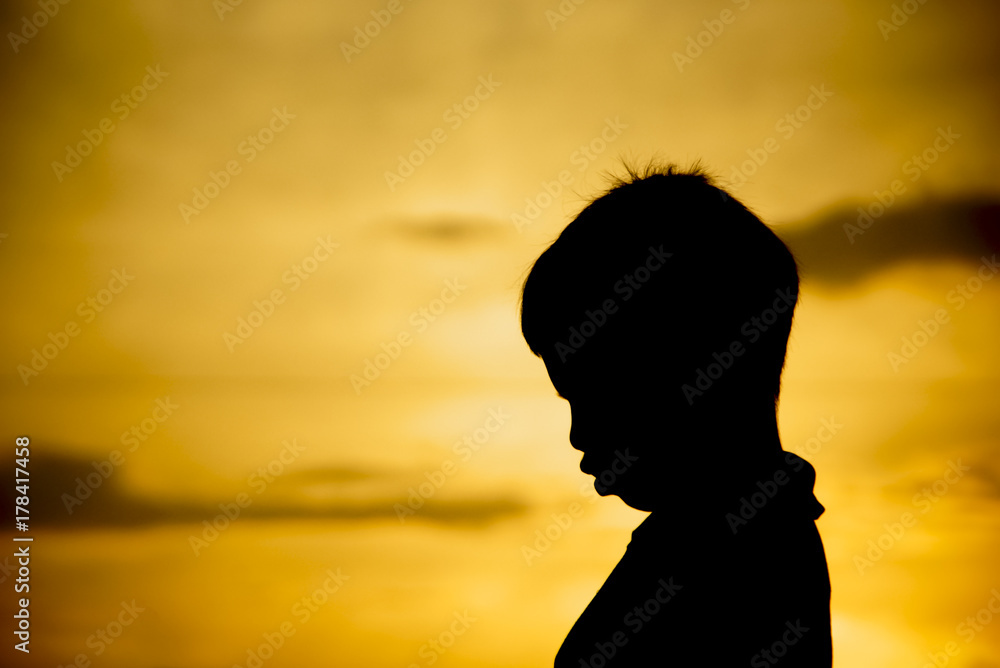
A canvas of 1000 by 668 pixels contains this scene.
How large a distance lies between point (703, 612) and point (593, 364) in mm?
385

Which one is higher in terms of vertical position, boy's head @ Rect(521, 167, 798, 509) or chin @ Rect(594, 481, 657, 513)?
boy's head @ Rect(521, 167, 798, 509)

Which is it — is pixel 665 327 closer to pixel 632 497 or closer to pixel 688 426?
pixel 688 426

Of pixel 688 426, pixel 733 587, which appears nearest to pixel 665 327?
pixel 688 426

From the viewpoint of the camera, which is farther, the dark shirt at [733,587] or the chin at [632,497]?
the chin at [632,497]

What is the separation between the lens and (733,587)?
0.97 meters

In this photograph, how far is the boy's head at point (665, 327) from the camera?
1.06 meters

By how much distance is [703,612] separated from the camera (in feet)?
3.16

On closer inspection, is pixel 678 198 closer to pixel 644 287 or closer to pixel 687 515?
pixel 644 287

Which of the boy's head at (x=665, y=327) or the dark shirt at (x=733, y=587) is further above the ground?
the boy's head at (x=665, y=327)

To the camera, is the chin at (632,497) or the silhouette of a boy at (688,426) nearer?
the silhouette of a boy at (688,426)

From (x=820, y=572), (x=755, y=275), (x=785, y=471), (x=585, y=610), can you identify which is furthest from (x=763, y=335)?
(x=585, y=610)

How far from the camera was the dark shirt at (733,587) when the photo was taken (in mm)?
953

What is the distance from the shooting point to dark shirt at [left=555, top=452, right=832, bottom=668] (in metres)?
0.95

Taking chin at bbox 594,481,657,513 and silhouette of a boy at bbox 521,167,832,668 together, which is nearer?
silhouette of a boy at bbox 521,167,832,668
